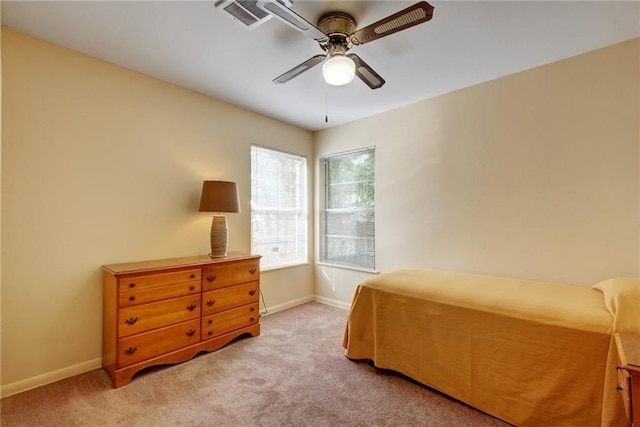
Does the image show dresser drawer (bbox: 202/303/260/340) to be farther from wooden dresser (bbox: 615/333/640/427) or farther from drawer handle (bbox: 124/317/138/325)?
wooden dresser (bbox: 615/333/640/427)

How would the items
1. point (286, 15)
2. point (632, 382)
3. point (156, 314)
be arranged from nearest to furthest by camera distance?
point (632, 382), point (286, 15), point (156, 314)

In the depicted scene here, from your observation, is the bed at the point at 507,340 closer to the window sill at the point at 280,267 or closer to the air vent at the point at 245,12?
the window sill at the point at 280,267

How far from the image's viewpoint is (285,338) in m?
2.87

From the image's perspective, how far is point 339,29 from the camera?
72.1 inches

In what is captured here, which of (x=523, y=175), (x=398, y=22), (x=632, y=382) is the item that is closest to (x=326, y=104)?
(x=398, y=22)

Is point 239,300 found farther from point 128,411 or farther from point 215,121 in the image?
point 215,121

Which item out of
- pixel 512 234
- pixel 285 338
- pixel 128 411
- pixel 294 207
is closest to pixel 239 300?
pixel 285 338

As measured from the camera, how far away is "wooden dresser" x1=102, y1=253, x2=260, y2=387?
2.08 m

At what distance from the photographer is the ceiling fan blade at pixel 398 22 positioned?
1.36m

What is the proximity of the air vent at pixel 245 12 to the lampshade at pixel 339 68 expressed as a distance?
1.55 feet

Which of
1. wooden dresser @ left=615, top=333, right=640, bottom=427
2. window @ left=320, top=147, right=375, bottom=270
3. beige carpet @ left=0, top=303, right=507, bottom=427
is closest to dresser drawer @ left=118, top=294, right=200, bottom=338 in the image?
beige carpet @ left=0, top=303, right=507, bottom=427

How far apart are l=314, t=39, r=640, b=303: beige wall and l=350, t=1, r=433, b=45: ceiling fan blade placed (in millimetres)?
1307

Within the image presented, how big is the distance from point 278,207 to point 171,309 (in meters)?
1.85

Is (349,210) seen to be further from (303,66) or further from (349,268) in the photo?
(303,66)
